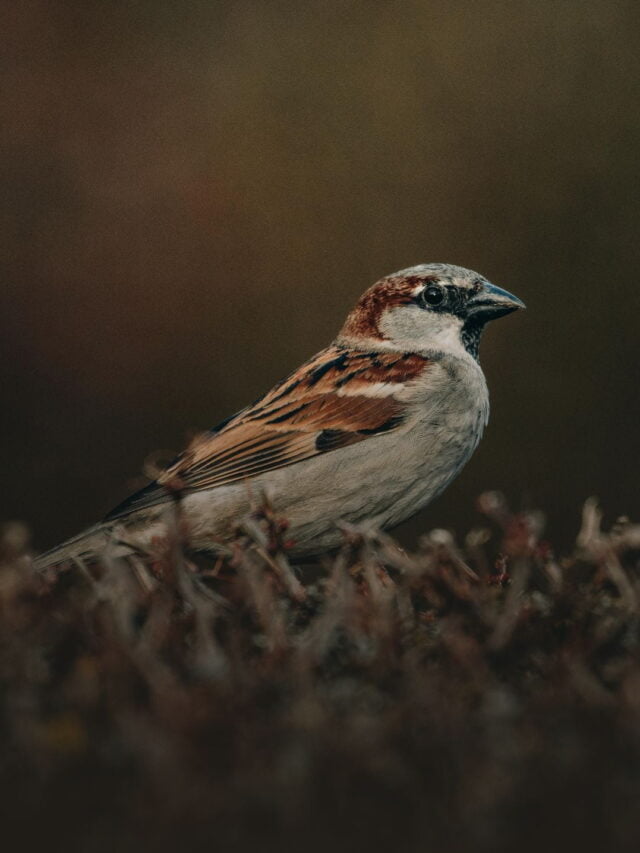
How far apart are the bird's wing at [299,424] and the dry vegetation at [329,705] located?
→ 52.8 inches

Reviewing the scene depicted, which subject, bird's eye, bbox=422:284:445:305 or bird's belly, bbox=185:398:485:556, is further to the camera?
bird's eye, bbox=422:284:445:305

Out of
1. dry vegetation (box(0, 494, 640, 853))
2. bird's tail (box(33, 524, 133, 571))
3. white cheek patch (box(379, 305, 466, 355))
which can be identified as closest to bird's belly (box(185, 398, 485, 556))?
bird's tail (box(33, 524, 133, 571))

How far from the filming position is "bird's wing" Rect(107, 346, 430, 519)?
3.81 m

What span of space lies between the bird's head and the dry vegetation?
190 cm

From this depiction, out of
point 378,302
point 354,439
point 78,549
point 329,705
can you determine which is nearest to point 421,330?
point 378,302

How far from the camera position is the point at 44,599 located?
7.27 ft

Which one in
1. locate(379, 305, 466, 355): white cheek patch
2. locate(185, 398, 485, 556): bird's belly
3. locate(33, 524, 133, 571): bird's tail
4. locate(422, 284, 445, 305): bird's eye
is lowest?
locate(185, 398, 485, 556): bird's belly

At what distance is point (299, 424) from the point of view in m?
3.95

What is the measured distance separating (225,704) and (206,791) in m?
0.20

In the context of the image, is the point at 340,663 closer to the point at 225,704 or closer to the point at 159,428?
the point at 225,704

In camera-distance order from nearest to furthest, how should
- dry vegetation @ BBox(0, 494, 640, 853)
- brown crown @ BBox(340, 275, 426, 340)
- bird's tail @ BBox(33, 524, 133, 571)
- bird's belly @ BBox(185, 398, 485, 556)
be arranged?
dry vegetation @ BBox(0, 494, 640, 853)
bird's tail @ BBox(33, 524, 133, 571)
bird's belly @ BBox(185, 398, 485, 556)
brown crown @ BBox(340, 275, 426, 340)

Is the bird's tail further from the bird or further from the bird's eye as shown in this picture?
the bird's eye

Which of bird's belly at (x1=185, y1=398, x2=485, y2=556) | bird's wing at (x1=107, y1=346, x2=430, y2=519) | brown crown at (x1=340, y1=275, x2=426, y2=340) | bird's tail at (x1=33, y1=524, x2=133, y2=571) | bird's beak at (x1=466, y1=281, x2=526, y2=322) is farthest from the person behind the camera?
brown crown at (x1=340, y1=275, x2=426, y2=340)

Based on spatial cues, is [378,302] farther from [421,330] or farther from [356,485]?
[356,485]
